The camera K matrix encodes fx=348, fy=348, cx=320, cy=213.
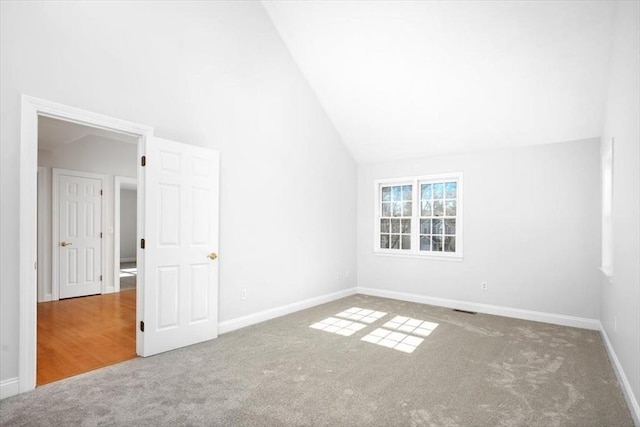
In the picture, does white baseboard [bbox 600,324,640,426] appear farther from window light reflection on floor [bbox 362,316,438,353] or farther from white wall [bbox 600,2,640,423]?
window light reflection on floor [bbox 362,316,438,353]

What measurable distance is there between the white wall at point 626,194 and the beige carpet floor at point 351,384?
380 mm

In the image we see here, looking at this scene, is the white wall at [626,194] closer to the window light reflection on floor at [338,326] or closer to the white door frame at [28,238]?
the window light reflection on floor at [338,326]

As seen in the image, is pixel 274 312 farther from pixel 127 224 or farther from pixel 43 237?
pixel 127 224

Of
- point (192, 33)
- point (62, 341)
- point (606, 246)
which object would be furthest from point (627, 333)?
point (62, 341)

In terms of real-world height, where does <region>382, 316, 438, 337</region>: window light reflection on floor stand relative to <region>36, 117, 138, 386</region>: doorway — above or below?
below

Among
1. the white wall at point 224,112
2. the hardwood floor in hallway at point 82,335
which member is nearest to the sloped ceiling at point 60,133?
the white wall at point 224,112

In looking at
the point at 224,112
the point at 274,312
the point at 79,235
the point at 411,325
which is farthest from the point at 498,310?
the point at 79,235

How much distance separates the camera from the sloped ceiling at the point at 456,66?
3707 mm

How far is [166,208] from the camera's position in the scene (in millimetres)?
3539

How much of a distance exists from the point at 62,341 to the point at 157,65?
10.2ft

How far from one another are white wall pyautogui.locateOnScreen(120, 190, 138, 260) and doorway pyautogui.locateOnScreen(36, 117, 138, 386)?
5.34m

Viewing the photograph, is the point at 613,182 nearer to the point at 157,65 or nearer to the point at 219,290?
the point at 219,290

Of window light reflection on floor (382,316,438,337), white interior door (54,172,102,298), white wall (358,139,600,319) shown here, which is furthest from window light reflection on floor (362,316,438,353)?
white interior door (54,172,102,298)

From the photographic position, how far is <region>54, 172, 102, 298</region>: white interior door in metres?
5.91
